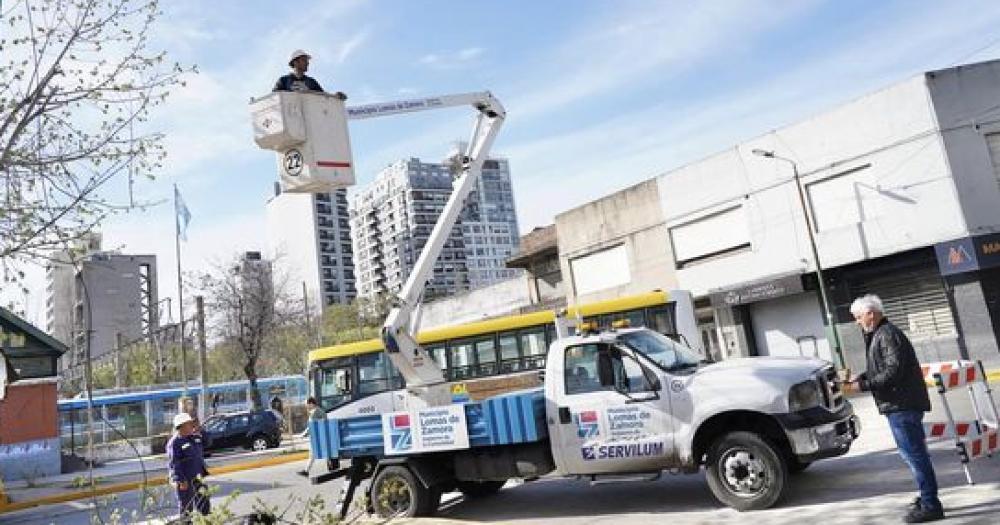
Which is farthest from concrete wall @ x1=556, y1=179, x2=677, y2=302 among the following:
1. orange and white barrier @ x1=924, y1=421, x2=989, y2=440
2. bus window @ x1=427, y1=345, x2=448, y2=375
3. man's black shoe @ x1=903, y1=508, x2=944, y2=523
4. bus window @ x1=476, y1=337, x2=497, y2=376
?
man's black shoe @ x1=903, y1=508, x2=944, y2=523

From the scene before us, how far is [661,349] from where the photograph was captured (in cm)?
885

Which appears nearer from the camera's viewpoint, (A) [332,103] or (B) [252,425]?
(A) [332,103]

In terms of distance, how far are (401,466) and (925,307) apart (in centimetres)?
1939

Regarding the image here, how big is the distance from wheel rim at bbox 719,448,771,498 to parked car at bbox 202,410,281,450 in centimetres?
2514

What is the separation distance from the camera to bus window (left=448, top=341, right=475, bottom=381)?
18.4 metres

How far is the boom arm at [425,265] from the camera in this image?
381 inches

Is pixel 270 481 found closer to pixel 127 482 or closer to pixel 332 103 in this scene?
pixel 127 482

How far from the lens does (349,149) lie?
8.29 metres

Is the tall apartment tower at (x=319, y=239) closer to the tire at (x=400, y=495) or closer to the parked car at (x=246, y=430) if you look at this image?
the parked car at (x=246, y=430)

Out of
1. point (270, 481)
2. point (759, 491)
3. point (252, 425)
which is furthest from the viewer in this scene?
point (252, 425)

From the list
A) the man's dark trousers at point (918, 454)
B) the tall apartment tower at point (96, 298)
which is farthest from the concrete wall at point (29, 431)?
the man's dark trousers at point (918, 454)

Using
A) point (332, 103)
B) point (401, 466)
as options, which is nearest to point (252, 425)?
point (401, 466)

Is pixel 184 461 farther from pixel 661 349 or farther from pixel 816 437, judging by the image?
pixel 816 437

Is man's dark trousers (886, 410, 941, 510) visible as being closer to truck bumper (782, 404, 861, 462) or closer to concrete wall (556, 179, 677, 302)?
truck bumper (782, 404, 861, 462)
